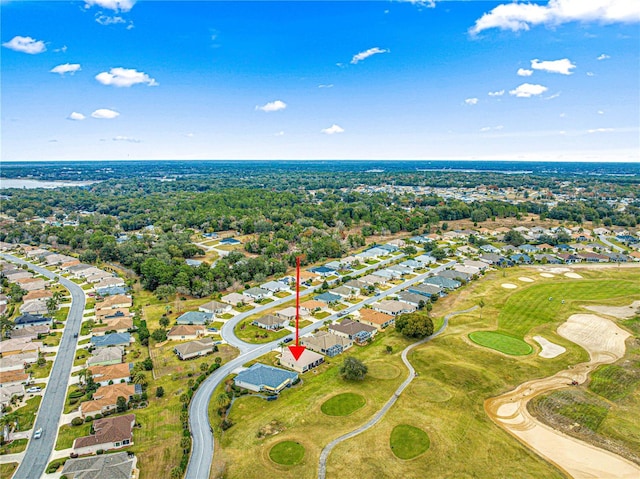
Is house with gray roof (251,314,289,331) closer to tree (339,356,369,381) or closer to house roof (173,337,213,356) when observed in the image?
house roof (173,337,213,356)

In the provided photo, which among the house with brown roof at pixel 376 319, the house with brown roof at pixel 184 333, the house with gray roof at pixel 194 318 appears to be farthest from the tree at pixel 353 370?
the house with gray roof at pixel 194 318

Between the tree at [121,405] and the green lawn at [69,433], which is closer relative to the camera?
the green lawn at [69,433]

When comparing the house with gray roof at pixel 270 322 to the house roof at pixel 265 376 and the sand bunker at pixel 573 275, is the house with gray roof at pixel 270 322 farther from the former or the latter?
the sand bunker at pixel 573 275

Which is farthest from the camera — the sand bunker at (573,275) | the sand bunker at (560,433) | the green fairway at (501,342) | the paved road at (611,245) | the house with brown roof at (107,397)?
Answer: the paved road at (611,245)

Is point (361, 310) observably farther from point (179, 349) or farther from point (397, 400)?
point (179, 349)

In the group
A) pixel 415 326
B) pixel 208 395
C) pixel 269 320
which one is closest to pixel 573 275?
pixel 415 326

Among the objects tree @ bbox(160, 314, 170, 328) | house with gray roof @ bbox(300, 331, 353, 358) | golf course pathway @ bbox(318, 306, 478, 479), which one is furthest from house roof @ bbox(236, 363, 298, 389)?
tree @ bbox(160, 314, 170, 328)

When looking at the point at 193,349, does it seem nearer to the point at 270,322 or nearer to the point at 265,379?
the point at 270,322

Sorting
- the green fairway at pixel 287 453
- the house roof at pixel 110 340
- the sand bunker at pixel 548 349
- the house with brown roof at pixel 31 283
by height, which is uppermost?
the house with brown roof at pixel 31 283
